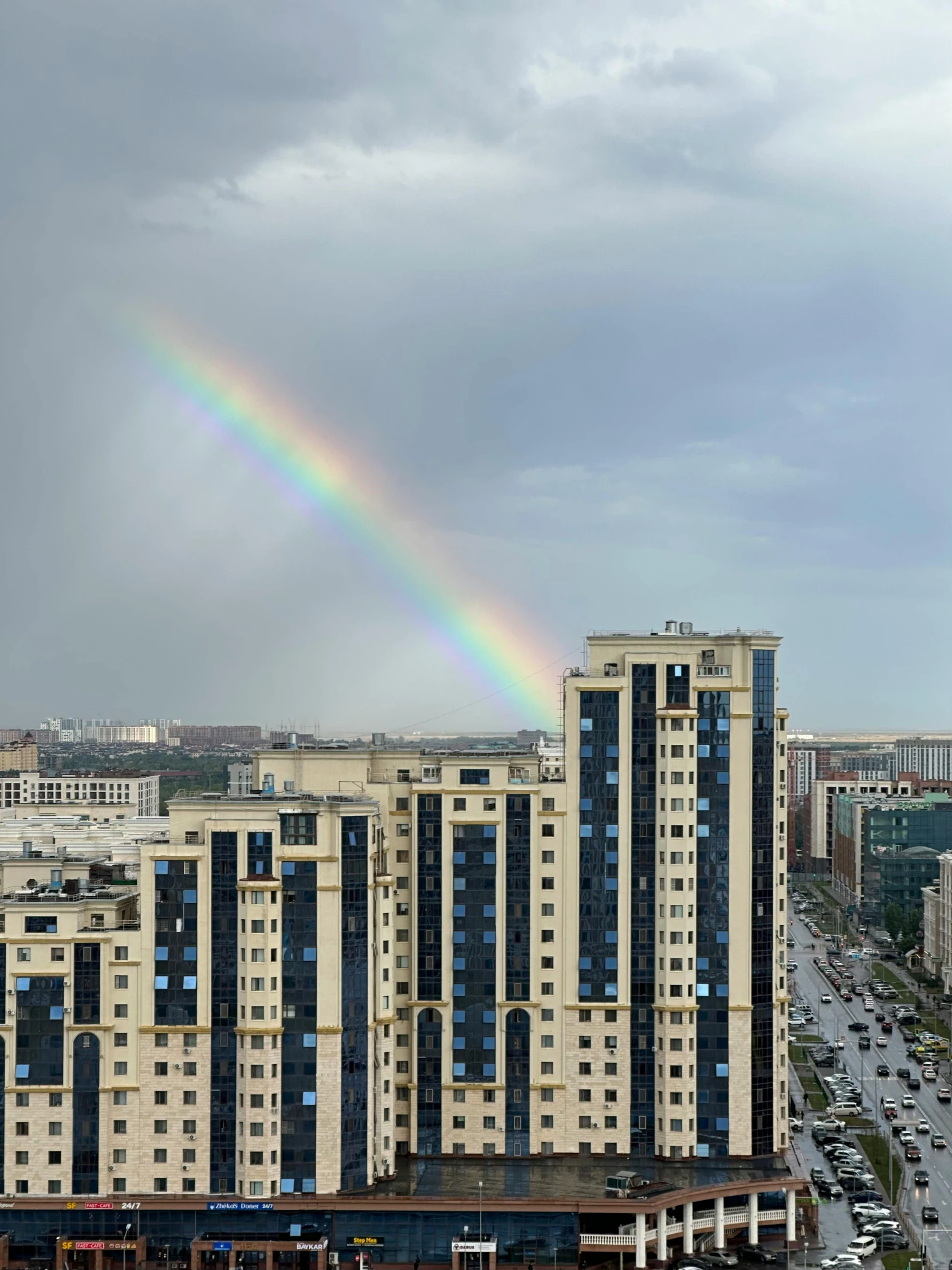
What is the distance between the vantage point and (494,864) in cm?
5691

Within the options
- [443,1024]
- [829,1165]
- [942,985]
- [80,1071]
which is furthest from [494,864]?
[942,985]

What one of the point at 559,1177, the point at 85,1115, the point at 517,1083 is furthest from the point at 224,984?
the point at 559,1177

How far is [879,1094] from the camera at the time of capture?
246ft

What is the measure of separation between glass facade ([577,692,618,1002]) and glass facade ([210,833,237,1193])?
12287 mm

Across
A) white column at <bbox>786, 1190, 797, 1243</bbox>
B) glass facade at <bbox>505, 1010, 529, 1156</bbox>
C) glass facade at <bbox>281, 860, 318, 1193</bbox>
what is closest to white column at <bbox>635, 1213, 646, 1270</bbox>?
white column at <bbox>786, 1190, 797, 1243</bbox>

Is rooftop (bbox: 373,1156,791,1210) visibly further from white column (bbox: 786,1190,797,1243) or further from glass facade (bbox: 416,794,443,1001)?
glass facade (bbox: 416,794,443,1001)

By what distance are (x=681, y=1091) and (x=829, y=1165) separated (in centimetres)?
1082

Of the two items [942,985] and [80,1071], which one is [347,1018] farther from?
[942,985]

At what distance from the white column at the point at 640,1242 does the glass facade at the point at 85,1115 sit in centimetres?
1649

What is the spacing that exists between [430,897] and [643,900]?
Result: 7.27m

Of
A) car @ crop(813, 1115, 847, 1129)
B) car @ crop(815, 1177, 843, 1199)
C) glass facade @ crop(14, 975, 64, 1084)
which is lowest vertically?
car @ crop(815, 1177, 843, 1199)

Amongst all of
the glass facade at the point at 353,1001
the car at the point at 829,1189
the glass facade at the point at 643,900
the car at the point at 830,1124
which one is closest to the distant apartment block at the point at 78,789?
the car at the point at 830,1124

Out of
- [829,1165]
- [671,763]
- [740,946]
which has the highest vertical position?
[671,763]

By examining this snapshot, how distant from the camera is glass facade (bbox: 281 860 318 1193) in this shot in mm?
51031
